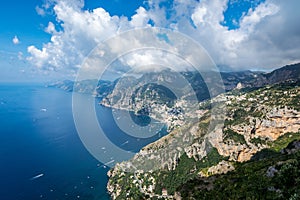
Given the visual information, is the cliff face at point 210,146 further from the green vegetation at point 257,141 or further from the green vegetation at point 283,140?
the green vegetation at point 283,140

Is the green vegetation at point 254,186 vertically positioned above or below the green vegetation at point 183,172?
above

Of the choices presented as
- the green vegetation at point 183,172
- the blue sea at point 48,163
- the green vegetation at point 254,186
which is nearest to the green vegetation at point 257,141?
the green vegetation at point 183,172

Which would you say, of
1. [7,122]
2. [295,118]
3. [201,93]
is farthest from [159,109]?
[295,118]

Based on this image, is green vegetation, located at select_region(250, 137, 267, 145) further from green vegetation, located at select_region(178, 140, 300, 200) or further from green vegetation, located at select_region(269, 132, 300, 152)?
green vegetation, located at select_region(178, 140, 300, 200)

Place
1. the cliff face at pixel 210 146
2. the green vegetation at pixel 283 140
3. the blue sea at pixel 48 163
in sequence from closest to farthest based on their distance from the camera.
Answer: the green vegetation at pixel 283 140
the cliff face at pixel 210 146
the blue sea at pixel 48 163

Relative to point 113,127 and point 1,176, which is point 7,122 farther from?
point 1,176

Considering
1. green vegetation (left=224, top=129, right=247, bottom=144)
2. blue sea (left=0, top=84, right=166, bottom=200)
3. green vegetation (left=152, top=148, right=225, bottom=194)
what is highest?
green vegetation (left=224, top=129, right=247, bottom=144)

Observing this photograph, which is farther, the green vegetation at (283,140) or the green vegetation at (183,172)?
the green vegetation at (183,172)

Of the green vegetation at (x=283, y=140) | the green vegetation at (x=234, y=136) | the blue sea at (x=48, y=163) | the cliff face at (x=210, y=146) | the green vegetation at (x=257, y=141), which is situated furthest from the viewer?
the green vegetation at (x=234, y=136)

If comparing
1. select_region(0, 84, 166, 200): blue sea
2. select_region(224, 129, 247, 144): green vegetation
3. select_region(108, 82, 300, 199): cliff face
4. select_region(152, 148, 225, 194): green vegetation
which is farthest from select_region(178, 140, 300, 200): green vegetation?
select_region(0, 84, 166, 200): blue sea
